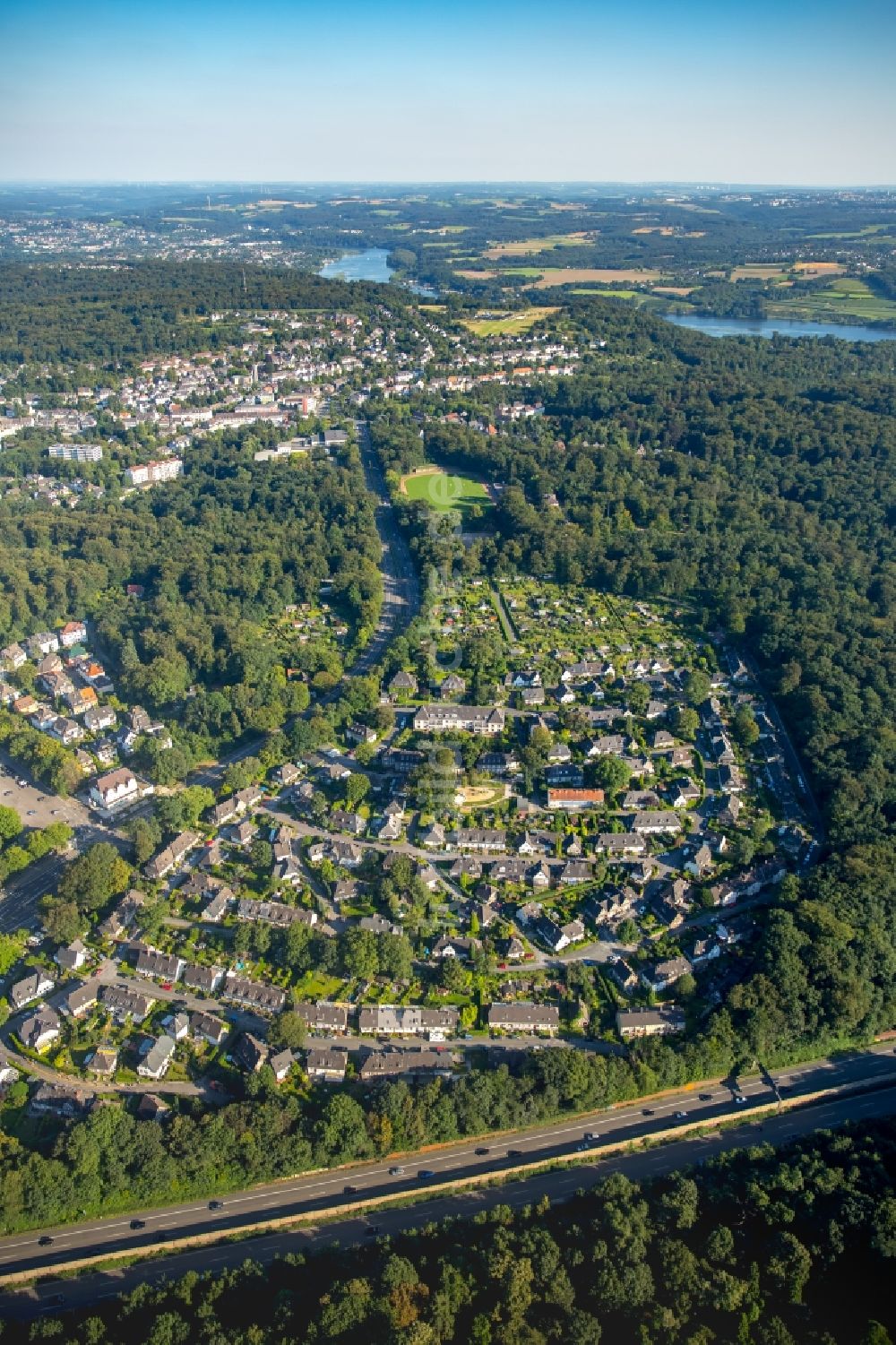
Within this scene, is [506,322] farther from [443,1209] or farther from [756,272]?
[443,1209]

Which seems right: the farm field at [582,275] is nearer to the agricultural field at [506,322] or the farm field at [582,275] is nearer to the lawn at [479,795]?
the agricultural field at [506,322]

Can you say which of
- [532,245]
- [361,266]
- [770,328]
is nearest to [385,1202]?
[770,328]

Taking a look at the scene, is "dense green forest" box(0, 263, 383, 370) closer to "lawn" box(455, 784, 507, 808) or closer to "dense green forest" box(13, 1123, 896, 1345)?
"lawn" box(455, 784, 507, 808)

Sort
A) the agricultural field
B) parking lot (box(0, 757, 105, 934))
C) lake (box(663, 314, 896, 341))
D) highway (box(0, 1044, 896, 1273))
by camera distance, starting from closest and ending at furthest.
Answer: highway (box(0, 1044, 896, 1273))
parking lot (box(0, 757, 105, 934))
the agricultural field
lake (box(663, 314, 896, 341))

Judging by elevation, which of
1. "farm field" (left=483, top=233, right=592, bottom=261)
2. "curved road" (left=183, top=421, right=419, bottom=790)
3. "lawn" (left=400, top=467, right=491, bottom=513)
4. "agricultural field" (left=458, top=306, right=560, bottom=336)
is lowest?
"curved road" (left=183, top=421, right=419, bottom=790)

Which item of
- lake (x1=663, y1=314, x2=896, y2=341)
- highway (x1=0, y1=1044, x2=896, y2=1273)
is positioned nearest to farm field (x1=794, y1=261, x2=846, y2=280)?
lake (x1=663, y1=314, x2=896, y2=341)

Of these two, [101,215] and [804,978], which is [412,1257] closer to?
[804,978]

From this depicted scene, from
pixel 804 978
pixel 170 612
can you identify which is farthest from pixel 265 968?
pixel 170 612

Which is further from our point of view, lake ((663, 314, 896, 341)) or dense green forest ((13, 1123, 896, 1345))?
lake ((663, 314, 896, 341))
